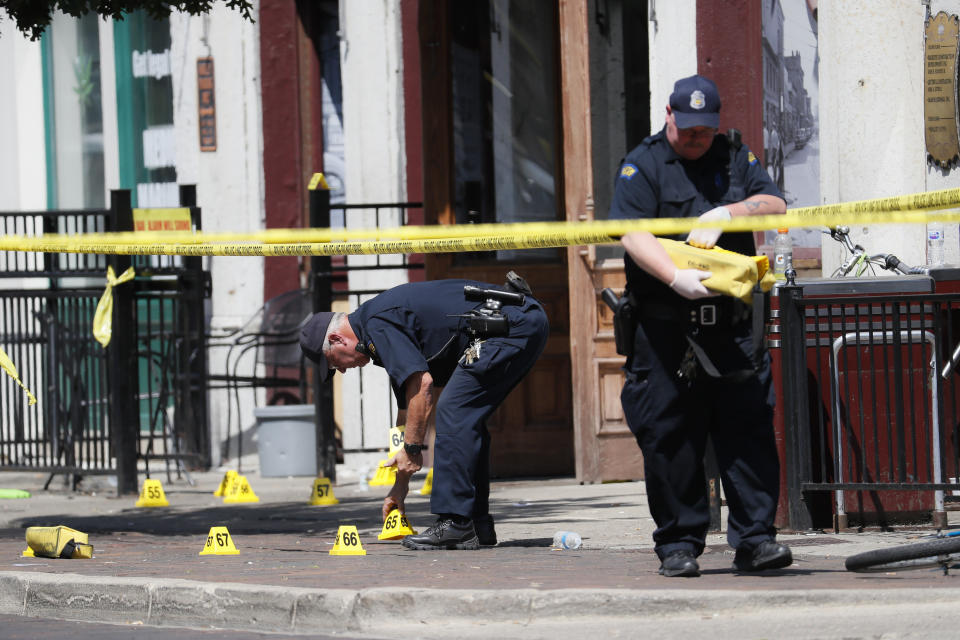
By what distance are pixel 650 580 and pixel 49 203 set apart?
37.5 ft

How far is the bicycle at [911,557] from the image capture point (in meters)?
5.64

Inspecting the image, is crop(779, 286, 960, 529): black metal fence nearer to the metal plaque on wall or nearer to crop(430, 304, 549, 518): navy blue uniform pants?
crop(430, 304, 549, 518): navy blue uniform pants

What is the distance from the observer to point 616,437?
10.9m

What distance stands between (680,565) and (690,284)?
1078 mm

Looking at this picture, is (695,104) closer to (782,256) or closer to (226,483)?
(782,256)

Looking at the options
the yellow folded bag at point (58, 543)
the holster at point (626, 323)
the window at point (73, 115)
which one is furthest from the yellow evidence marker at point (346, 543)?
the window at point (73, 115)

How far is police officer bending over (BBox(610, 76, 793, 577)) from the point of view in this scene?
231 inches

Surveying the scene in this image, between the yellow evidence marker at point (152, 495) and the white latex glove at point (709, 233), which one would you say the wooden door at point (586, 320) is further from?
the white latex glove at point (709, 233)

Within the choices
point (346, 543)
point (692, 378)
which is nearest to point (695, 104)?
point (692, 378)

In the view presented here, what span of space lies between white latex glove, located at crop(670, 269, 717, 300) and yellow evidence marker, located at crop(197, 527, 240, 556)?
9.84 ft

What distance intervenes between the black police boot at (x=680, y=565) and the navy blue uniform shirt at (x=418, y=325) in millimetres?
1763

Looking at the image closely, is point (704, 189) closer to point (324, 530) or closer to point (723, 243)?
point (723, 243)

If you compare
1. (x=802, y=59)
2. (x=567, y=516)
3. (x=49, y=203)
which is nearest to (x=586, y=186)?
(x=802, y=59)

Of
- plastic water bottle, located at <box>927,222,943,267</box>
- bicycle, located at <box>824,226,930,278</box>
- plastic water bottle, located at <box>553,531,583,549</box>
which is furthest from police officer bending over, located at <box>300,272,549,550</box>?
plastic water bottle, located at <box>927,222,943,267</box>
